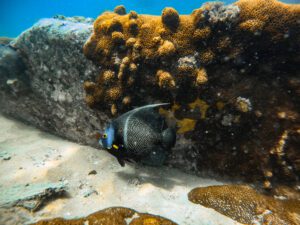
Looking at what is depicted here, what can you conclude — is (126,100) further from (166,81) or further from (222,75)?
(222,75)

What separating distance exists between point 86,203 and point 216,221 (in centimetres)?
175

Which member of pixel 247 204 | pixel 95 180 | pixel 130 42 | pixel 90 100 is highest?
pixel 130 42

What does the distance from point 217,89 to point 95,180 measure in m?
2.45

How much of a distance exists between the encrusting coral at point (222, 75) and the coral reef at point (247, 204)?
36 centimetres

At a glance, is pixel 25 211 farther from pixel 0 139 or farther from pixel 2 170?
pixel 0 139

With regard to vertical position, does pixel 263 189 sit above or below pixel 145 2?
below

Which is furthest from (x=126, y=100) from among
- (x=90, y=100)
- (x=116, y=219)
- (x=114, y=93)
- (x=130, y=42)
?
(x=116, y=219)

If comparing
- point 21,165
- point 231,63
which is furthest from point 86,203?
point 231,63

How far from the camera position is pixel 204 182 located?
324 cm

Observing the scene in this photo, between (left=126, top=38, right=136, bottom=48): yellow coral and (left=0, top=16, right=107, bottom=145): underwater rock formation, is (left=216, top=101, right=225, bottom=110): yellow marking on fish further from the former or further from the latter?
(left=0, top=16, right=107, bottom=145): underwater rock formation

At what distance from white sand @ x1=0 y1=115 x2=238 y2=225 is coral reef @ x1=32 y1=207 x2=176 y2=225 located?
5.8 inches

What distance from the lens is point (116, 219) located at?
234cm

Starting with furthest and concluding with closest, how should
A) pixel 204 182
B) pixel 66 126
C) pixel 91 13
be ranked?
pixel 91 13, pixel 66 126, pixel 204 182

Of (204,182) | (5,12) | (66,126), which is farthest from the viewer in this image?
(5,12)
